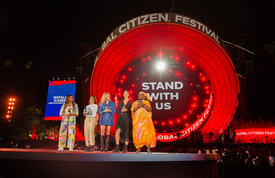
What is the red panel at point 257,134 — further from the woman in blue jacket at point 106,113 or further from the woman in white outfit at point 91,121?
the woman in white outfit at point 91,121

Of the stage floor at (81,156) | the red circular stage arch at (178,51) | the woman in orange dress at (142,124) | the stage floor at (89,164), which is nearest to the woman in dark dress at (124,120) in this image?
the woman in orange dress at (142,124)

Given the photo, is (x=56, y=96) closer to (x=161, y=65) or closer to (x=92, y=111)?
(x=161, y=65)

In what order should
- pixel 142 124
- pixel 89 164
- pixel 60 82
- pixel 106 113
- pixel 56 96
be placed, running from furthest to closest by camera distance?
pixel 60 82, pixel 56 96, pixel 106 113, pixel 142 124, pixel 89 164

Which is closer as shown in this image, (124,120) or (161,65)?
(124,120)

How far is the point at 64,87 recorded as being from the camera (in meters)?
19.5

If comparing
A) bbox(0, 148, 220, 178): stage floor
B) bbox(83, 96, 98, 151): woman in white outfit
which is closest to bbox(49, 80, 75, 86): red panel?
bbox(83, 96, 98, 151): woman in white outfit

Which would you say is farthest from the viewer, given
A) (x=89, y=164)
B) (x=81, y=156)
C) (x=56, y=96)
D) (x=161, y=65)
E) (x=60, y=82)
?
(x=60, y=82)

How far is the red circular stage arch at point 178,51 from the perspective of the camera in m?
11.8

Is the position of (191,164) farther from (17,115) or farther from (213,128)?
(17,115)

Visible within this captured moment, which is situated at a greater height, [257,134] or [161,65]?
[161,65]

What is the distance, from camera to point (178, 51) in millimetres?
14320

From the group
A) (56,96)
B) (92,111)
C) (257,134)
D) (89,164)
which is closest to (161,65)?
(257,134)

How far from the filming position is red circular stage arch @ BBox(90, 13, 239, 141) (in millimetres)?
11797

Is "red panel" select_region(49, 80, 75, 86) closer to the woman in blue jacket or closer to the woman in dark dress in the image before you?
the woman in blue jacket
